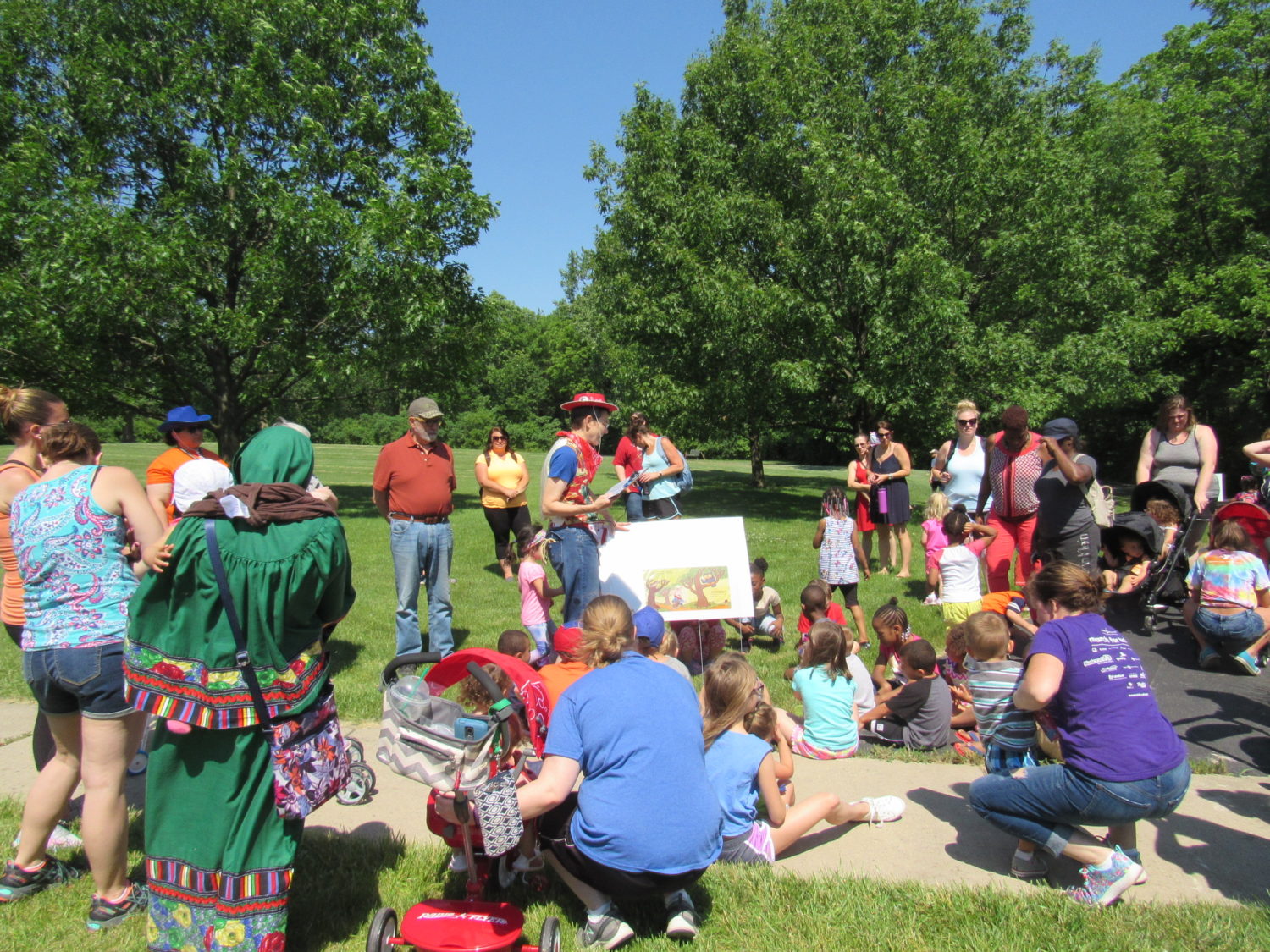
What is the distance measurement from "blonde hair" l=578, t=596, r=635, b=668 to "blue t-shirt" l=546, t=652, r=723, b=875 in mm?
364

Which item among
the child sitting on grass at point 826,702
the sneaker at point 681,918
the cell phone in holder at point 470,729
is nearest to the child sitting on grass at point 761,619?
the child sitting on grass at point 826,702

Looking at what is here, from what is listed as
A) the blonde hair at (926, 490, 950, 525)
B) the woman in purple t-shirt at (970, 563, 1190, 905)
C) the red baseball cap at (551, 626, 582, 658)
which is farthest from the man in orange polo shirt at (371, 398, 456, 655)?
the blonde hair at (926, 490, 950, 525)

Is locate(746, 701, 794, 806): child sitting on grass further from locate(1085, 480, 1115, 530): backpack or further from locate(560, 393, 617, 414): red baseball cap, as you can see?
locate(1085, 480, 1115, 530): backpack

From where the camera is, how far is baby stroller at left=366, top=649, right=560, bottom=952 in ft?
9.01

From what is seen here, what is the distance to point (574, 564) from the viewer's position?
572cm

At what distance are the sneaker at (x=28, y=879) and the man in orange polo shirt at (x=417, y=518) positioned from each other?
2.89 meters

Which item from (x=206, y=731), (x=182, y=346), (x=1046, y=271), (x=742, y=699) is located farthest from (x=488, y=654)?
(x=182, y=346)

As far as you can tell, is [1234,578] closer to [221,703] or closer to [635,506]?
[635,506]

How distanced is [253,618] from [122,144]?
65.2 feet

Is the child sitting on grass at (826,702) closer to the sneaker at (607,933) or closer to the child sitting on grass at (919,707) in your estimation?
the child sitting on grass at (919,707)

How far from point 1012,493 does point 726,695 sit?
Answer: 15.0 feet

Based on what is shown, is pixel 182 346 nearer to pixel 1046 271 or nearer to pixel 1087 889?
pixel 1046 271

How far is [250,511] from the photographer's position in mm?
2795

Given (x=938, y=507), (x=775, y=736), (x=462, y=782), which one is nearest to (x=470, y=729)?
(x=462, y=782)
